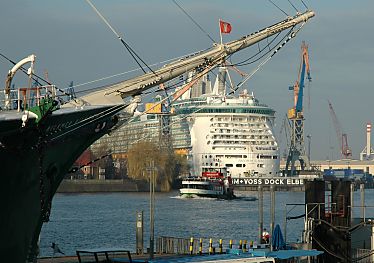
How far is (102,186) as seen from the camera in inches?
5300

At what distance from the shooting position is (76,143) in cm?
2428

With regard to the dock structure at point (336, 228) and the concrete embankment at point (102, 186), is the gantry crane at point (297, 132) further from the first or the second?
the dock structure at point (336, 228)

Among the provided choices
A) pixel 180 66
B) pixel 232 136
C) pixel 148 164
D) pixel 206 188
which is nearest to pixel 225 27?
pixel 180 66

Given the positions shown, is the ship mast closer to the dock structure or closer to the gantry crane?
the dock structure

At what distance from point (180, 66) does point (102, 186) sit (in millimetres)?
109630

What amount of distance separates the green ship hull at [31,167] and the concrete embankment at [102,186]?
106 metres

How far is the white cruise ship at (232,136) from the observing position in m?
139

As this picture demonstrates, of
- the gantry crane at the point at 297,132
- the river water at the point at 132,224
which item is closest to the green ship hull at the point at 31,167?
the river water at the point at 132,224

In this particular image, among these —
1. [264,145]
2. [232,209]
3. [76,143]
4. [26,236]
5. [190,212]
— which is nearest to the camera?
[26,236]

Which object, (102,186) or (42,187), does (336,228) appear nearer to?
(42,187)

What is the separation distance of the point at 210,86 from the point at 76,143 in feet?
533

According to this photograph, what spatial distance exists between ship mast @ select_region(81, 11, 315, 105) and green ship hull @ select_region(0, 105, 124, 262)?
2.59ft

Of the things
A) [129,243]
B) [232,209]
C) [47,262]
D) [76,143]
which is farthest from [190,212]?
[76,143]

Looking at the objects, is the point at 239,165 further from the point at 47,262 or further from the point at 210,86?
the point at 47,262
